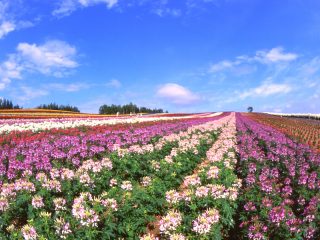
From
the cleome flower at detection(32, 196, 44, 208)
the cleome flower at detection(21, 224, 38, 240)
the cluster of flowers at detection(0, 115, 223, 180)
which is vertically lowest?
the cleome flower at detection(21, 224, 38, 240)

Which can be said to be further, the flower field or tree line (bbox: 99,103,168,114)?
tree line (bbox: 99,103,168,114)

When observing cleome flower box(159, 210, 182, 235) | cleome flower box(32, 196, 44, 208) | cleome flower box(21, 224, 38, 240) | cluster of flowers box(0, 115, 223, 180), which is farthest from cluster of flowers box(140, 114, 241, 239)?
cluster of flowers box(0, 115, 223, 180)

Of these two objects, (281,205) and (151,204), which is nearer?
(281,205)

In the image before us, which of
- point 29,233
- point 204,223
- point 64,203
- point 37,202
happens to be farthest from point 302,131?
point 29,233

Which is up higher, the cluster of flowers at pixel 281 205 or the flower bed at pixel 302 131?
the flower bed at pixel 302 131

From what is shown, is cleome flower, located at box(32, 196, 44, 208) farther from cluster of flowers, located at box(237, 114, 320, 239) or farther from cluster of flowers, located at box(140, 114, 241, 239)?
cluster of flowers, located at box(237, 114, 320, 239)

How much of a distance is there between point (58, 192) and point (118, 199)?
1723 mm

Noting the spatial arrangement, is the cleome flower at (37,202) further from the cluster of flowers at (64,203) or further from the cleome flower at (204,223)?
the cleome flower at (204,223)

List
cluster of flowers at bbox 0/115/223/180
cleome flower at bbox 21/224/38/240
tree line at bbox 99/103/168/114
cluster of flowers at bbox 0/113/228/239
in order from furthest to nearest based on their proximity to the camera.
Result: tree line at bbox 99/103/168/114, cluster of flowers at bbox 0/115/223/180, cluster of flowers at bbox 0/113/228/239, cleome flower at bbox 21/224/38/240

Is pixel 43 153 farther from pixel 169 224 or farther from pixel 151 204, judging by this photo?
pixel 169 224

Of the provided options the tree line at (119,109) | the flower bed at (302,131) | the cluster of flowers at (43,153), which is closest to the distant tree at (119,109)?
the tree line at (119,109)

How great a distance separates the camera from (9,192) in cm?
702

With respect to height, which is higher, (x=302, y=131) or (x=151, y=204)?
(x=302, y=131)

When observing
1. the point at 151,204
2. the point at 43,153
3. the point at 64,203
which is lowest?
the point at 151,204
